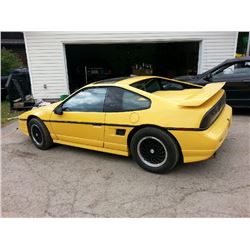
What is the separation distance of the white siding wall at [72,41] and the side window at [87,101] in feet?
16.6

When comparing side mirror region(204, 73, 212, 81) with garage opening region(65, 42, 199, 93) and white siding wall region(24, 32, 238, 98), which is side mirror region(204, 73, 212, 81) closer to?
white siding wall region(24, 32, 238, 98)

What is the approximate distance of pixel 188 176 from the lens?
3213mm

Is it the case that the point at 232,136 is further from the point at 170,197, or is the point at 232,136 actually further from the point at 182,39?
the point at 182,39

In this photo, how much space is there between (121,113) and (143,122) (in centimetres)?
39

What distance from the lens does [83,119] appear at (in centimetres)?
374

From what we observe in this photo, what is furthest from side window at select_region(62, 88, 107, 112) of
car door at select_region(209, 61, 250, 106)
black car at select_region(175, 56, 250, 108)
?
car door at select_region(209, 61, 250, 106)

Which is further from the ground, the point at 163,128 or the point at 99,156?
the point at 163,128

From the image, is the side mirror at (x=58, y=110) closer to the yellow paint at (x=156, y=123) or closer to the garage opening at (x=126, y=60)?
the yellow paint at (x=156, y=123)

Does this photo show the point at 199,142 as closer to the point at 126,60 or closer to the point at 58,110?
the point at 58,110

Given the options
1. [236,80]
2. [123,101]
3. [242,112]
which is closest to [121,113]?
[123,101]

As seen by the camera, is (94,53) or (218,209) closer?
(218,209)

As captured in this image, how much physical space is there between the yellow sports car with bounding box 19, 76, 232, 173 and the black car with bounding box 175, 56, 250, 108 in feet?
6.87

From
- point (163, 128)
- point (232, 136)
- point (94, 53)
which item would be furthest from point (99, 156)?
point (94, 53)

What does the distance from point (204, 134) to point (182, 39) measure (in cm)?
631
